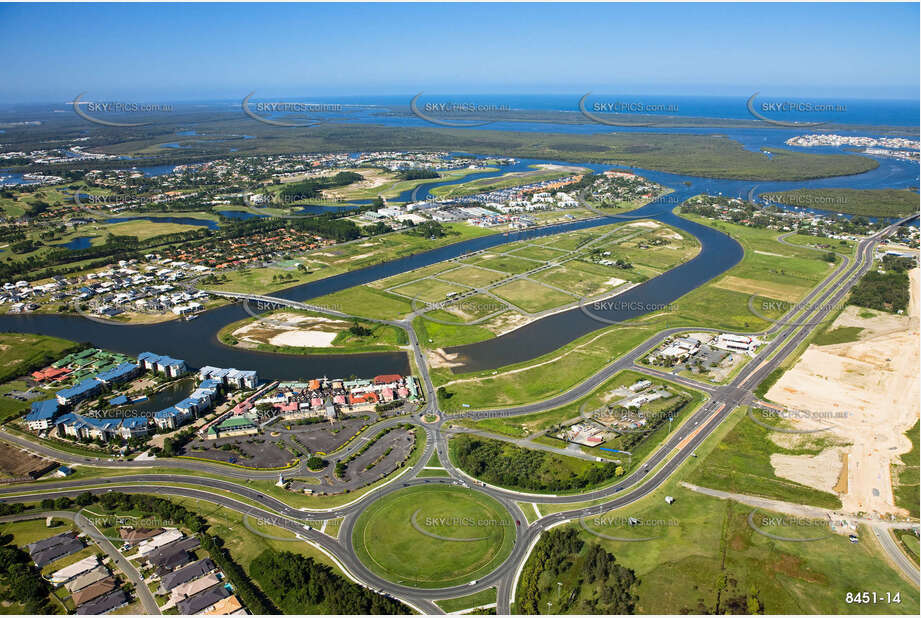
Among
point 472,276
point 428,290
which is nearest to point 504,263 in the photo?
point 472,276

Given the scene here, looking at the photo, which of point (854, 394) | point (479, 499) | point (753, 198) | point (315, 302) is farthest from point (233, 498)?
point (753, 198)

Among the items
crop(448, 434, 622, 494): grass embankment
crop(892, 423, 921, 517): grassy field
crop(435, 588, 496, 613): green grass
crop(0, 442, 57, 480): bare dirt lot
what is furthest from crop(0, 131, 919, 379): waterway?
crop(892, 423, 921, 517): grassy field

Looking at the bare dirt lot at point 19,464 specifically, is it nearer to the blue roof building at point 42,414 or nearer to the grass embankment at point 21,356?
the blue roof building at point 42,414

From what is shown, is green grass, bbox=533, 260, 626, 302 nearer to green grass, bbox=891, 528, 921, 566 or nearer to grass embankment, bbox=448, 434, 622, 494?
grass embankment, bbox=448, 434, 622, 494

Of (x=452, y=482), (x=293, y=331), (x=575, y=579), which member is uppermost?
(x=293, y=331)

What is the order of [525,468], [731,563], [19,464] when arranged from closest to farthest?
[731,563] → [525,468] → [19,464]

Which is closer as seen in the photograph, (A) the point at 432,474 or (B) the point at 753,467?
(A) the point at 432,474

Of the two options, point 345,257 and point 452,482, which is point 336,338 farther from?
point 345,257
